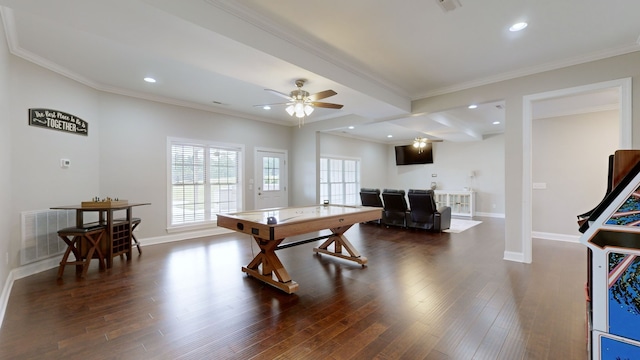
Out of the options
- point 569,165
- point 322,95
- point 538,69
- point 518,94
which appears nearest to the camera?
point 322,95

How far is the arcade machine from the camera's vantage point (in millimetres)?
1146

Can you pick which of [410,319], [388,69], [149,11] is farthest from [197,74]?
[410,319]

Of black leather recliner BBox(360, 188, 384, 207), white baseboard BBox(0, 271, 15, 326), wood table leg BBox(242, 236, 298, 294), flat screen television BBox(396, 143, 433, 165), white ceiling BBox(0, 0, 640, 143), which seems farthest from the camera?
flat screen television BBox(396, 143, 433, 165)

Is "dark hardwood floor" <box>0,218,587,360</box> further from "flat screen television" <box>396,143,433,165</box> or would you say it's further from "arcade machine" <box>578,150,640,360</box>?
"flat screen television" <box>396,143,433,165</box>

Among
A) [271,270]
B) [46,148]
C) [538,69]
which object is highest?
[538,69]

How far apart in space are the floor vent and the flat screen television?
10.0 meters

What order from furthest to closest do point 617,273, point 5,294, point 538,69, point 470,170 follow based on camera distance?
point 470,170 → point 538,69 → point 5,294 → point 617,273

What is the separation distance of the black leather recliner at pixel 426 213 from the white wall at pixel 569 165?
1.79m

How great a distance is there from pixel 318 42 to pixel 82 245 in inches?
166

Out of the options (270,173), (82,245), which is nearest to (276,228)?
(82,245)

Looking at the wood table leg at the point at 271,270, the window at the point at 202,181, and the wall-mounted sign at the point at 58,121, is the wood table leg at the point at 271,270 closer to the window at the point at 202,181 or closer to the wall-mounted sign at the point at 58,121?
the window at the point at 202,181

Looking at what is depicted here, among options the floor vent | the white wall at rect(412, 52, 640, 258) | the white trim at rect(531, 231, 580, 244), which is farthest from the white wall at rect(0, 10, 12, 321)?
the white trim at rect(531, 231, 580, 244)

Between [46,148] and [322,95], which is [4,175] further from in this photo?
[322,95]

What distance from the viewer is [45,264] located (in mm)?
3789
